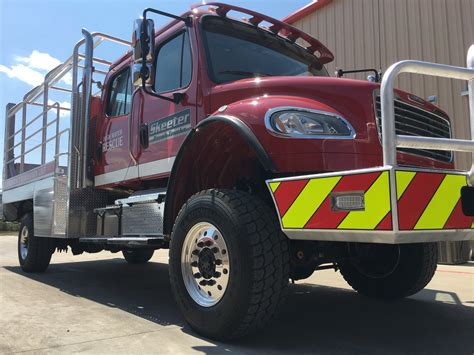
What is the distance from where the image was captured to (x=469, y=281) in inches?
253

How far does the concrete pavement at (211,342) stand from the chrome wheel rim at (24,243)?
117 cm

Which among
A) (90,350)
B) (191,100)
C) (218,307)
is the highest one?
(191,100)

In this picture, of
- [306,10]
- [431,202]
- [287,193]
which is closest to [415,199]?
[431,202]

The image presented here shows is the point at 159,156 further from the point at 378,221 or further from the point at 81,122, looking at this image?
the point at 378,221

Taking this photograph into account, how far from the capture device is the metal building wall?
353 inches

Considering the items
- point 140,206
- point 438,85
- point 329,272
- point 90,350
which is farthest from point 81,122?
point 438,85

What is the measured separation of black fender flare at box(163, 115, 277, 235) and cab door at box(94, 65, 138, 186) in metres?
1.09

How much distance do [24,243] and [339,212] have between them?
6.43 meters

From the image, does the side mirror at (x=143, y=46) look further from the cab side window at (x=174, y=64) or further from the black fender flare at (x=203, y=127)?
the black fender flare at (x=203, y=127)

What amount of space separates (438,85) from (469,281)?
4399mm

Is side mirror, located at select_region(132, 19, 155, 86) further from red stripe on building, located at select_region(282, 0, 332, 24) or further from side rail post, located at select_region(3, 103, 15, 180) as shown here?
red stripe on building, located at select_region(282, 0, 332, 24)

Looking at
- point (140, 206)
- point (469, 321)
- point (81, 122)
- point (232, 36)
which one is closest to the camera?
point (469, 321)

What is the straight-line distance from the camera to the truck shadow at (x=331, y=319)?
3.33 m

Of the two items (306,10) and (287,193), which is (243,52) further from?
(306,10)
